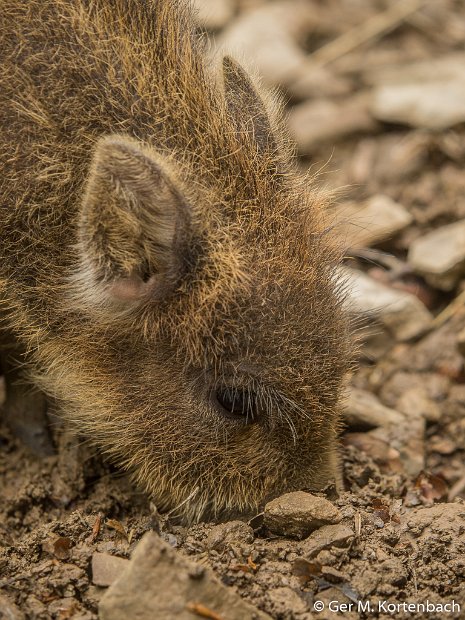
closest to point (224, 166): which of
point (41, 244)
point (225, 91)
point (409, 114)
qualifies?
point (225, 91)

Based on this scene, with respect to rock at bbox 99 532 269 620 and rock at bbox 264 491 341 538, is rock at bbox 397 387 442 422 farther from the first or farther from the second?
rock at bbox 99 532 269 620

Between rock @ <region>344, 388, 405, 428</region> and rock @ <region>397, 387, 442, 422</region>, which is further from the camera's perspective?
rock @ <region>397, 387, 442, 422</region>

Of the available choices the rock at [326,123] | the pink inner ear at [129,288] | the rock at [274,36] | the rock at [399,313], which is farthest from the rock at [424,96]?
the pink inner ear at [129,288]

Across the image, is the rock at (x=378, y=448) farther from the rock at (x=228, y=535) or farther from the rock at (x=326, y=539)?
the rock at (x=228, y=535)

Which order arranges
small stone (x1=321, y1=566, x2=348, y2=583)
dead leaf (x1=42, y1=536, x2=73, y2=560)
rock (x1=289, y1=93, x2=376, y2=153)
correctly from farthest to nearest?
rock (x1=289, y1=93, x2=376, y2=153) < dead leaf (x1=42, y1=536, x2=73, y2=560) < small stone (x1=321, y1=566, x2=348, y2=583)

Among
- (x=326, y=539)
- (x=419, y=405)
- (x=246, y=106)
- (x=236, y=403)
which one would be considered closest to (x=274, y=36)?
(x=246, y=106)

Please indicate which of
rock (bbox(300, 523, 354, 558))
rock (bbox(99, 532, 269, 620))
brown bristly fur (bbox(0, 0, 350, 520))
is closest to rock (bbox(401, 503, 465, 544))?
rock (bbox(300, 523, 354, 558))
